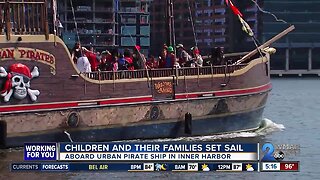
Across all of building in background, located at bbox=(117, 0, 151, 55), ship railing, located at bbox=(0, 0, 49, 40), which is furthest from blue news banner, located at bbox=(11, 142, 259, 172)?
building in background, located at bbox=(117, 0, 151, 55)

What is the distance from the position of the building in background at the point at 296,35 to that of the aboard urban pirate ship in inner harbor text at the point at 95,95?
136 meters

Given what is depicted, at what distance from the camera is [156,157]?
805 inches

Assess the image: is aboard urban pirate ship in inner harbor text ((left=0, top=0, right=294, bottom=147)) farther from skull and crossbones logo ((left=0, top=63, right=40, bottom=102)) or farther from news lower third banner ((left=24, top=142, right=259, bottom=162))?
news lower third banner ((left=24, top=142, right=259, bottom=162))

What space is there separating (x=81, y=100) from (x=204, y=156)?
11722 millimetres

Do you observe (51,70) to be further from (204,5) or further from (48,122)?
(204,5)

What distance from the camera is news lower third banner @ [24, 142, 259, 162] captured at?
66.9 ft

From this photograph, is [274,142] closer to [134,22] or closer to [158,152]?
[158,152]

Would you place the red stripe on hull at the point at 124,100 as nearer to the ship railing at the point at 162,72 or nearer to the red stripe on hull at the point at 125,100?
the red stripe on hull at the point at 125,100

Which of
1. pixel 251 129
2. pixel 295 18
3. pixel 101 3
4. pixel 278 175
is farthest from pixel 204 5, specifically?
pixel 278 175

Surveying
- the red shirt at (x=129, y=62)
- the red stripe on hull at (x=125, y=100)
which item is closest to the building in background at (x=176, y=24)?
the red shirt at (x=129, y=62)

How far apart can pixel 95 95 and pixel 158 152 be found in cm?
1177

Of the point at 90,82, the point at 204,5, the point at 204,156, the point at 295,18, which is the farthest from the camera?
the point at 295,18

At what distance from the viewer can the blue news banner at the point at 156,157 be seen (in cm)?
2033

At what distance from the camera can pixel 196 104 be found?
35.2 meters
